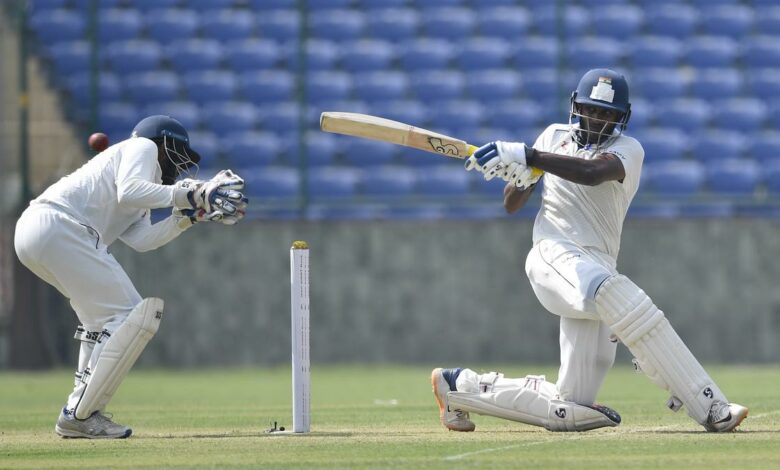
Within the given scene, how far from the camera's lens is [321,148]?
16422 millimetres

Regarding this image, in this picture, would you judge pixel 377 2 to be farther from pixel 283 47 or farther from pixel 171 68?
pixel 171 68

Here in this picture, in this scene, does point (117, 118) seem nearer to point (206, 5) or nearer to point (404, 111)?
point (206, 5)

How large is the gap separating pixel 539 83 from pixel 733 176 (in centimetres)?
242

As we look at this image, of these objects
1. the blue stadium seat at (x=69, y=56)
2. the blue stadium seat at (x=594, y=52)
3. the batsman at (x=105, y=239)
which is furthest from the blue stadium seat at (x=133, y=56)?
the batsman at (x=105, y=239)

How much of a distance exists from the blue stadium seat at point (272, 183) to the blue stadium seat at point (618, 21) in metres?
4.07

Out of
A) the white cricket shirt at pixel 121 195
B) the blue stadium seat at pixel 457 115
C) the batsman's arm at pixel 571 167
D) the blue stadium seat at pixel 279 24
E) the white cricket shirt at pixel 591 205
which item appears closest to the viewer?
the batsman's arm at pixel 571 167

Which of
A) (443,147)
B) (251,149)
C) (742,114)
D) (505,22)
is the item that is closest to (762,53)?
(742,114)

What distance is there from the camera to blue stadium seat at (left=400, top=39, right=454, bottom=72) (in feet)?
56.1

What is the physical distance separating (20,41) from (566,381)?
32.5 ft

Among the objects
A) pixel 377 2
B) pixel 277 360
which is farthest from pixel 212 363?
pixel 377 2

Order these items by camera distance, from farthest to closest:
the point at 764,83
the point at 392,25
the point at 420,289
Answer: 1. the point at 392,25
2. the point at 764,83
3. the point at 420,289

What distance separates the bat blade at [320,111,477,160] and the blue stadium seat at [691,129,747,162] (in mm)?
8909

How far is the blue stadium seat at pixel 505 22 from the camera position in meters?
17.3

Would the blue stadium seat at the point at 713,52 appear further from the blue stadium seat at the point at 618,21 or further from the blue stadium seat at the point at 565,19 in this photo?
the blue stadium seat at the point at 565,19
